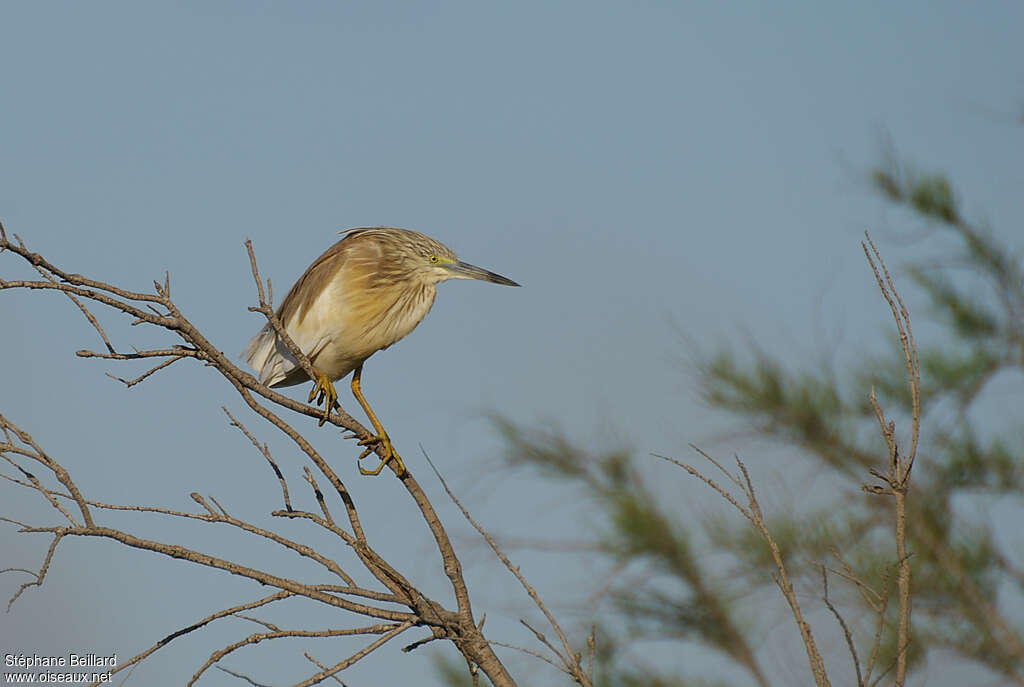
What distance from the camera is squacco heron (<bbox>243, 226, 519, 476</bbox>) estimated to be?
3.70 m

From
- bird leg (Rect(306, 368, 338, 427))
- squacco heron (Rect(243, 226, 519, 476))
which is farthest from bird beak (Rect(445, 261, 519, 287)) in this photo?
bird leg (Rect(306, 368, 338, 427))

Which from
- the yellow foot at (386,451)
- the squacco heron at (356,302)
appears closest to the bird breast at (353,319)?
the squacco heron at (356,302)

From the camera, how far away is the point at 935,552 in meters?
6.34

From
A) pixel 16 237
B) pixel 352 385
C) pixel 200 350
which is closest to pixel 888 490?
pixel 200 350

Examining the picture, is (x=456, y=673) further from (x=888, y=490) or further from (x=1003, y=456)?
(x=888, y=490)

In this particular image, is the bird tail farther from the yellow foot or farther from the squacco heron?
the yellow foot

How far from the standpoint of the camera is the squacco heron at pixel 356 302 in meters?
3.70

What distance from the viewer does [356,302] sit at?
375cm

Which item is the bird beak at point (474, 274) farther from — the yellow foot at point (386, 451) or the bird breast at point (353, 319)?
the yellow foot at point (386, 451)

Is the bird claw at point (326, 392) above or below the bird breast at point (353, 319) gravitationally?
below

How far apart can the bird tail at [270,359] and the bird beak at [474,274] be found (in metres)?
0.69

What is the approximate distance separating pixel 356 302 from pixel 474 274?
1.94ft

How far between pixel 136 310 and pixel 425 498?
74cm

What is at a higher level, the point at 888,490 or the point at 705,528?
the point at 705,528
